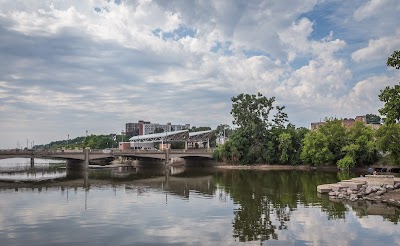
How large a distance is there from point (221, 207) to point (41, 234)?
1767cm

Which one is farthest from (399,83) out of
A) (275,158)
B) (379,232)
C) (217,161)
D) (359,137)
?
(217,161)

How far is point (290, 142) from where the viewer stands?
3807 inches

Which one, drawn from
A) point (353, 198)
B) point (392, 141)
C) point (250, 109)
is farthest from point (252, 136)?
point (353, 198)

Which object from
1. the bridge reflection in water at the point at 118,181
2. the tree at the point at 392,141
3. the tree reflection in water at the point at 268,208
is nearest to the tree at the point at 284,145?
the bridge reflection in water at the point at 118,181

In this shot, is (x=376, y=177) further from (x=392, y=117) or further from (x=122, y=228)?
(x=122, y=228)

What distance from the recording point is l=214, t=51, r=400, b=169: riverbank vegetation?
87.0 m

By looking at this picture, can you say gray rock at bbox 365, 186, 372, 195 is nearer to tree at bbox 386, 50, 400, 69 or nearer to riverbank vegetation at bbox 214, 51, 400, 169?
tree at bbox 386, 50, 400, 69

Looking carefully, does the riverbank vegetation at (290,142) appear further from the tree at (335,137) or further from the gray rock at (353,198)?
the gray rock at (353,198)

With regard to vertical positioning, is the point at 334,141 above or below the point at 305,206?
above

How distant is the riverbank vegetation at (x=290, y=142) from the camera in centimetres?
8700

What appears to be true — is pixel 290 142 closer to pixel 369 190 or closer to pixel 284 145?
pixel 284 145

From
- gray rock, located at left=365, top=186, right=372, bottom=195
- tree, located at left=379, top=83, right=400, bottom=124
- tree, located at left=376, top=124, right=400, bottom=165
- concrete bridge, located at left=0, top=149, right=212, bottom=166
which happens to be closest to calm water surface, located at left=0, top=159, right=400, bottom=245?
gray rock, located at left=365, top=186, right=372, bottom=195

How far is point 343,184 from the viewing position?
4625cm

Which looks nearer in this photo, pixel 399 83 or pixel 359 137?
pixel 399 83
